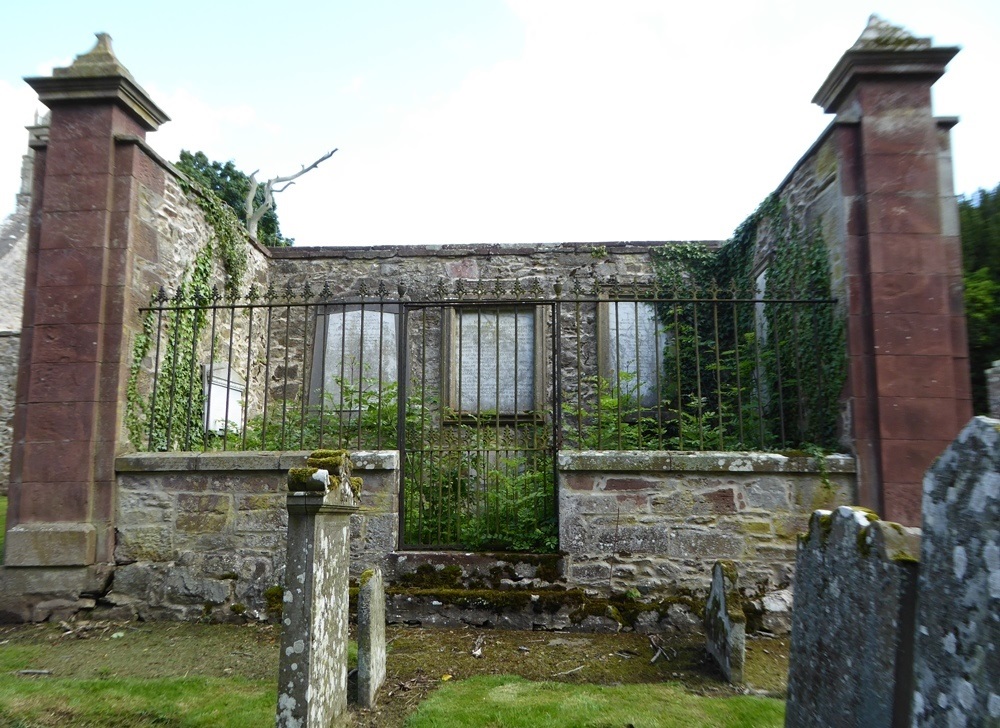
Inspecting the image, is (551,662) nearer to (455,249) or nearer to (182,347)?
(182,347)

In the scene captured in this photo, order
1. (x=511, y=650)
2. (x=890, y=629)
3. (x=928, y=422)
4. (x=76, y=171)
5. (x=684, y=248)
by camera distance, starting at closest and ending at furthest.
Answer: (x=890, y=629), (x=511, y=650), (x=928, y=422), (x=76, y=171), (x=684, y=248)

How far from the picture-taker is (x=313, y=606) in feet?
10.5

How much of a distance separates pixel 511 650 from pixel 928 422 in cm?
367

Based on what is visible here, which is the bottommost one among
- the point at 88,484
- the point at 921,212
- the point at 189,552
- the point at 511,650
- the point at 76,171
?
the point at 511,650

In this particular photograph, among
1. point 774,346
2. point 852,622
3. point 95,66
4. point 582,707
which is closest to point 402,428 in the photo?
point 582,707

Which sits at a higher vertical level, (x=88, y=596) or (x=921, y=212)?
(x=921, y=212)

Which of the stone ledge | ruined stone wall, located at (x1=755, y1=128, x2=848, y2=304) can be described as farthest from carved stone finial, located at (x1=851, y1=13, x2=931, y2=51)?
the stone ledge

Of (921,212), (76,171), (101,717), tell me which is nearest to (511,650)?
(101,717)

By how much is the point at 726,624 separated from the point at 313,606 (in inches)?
103

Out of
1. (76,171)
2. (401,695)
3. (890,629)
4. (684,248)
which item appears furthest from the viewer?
(684,248)

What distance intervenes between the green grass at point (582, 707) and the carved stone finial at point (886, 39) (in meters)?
5.18

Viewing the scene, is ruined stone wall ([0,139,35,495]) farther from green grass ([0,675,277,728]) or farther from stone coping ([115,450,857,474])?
green grass ([0,675,277,728])

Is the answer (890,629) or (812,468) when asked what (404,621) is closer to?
(812,468)

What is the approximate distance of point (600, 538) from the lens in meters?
5.44
